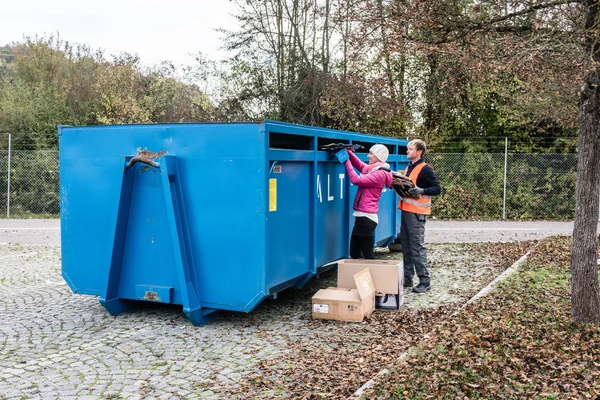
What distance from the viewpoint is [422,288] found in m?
7.23

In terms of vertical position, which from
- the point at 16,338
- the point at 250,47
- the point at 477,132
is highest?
the point at 250,47

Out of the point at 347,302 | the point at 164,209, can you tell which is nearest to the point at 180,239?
the point at 164,209

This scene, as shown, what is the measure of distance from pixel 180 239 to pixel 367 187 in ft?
7.53

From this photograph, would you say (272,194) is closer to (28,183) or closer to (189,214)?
(189,214)

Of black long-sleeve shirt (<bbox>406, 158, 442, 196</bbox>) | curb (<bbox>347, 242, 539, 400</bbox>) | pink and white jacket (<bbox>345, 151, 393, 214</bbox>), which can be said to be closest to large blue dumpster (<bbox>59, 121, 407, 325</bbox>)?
pink and white jacket (<bbox>345, 151, 393, 214</bbox>)

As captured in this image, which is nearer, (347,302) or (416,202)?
(347,302)

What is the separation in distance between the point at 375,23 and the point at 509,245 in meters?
7.23

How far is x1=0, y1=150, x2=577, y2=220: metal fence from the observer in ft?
52.6

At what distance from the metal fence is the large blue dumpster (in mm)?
10696

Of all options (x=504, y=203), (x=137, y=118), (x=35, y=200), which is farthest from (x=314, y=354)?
(x=137, y=118)

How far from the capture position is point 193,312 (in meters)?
5.55

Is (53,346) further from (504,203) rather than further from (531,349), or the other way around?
(504,203)

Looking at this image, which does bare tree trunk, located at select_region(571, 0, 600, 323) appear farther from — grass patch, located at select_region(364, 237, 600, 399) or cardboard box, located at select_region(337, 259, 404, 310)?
cardboard box, located at select_region(337, 259, 404, 310)

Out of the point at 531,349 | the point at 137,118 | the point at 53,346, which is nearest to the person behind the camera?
the point at 531,349
